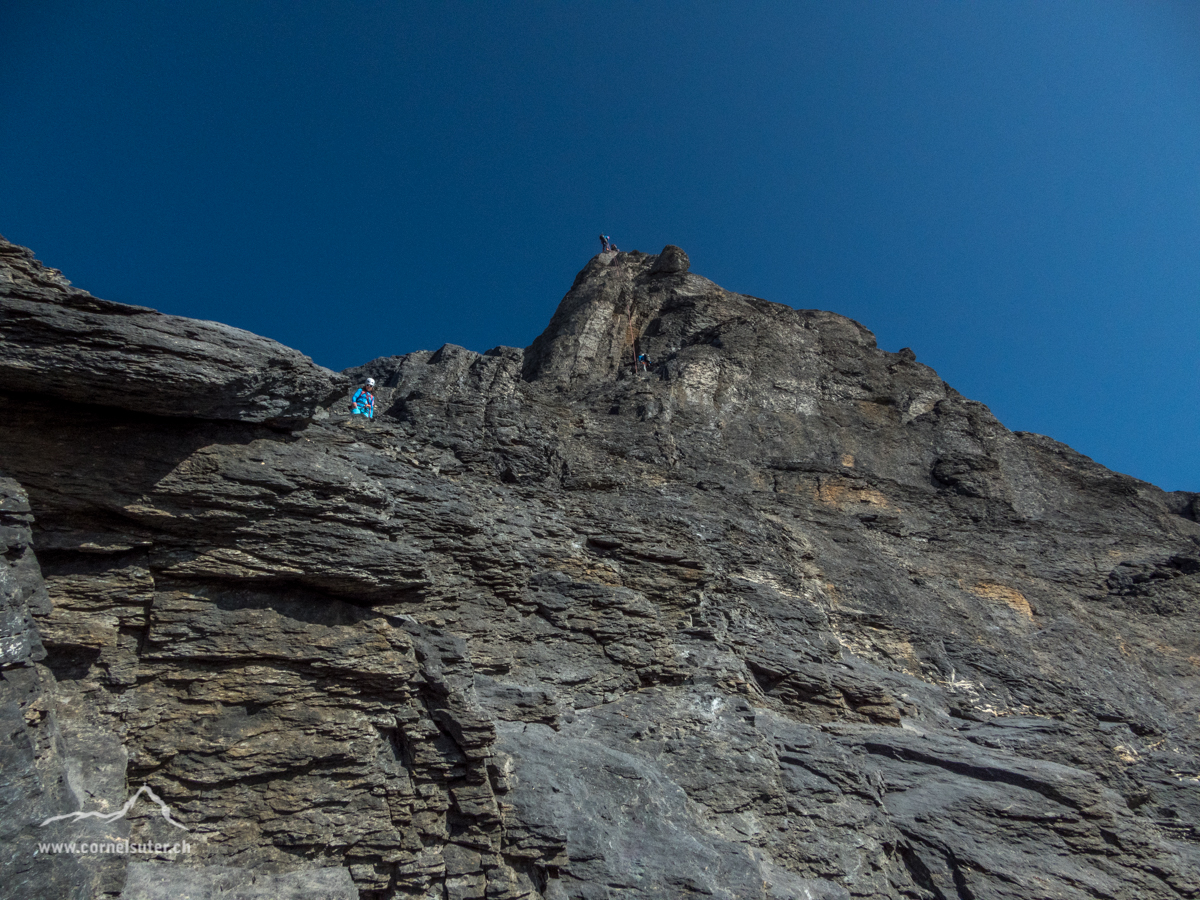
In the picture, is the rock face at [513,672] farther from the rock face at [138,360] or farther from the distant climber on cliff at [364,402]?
the distant climber on cliff at [364,402]

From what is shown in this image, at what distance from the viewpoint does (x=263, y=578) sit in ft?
36.6

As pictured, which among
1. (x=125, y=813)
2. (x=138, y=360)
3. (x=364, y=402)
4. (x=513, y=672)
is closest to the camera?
(x=125, y=813)

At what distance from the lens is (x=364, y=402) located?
22.9 m

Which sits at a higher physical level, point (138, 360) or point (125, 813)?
point (138, 360)

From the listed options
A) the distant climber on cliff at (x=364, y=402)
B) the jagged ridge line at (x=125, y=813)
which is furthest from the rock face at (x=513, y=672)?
the distant climber on cliff at (x=364, y=402)

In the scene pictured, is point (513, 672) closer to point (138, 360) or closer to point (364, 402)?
point (138, 360)

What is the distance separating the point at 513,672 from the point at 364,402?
494 inches

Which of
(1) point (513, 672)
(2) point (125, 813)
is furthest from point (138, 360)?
(1) point (513, 672)

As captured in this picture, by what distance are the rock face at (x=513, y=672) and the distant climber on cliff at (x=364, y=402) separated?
2.84 ft

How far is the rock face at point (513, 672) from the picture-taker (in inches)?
369

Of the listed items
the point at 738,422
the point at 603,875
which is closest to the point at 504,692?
the point at 603,875

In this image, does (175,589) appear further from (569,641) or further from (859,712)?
(859,712)

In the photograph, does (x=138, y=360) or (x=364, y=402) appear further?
(x=364, y=402)

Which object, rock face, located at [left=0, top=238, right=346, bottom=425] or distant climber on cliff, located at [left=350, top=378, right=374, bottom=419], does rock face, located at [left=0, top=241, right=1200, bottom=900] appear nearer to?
rock face, located at [left=0, top=238, right=346, bottom=425]
